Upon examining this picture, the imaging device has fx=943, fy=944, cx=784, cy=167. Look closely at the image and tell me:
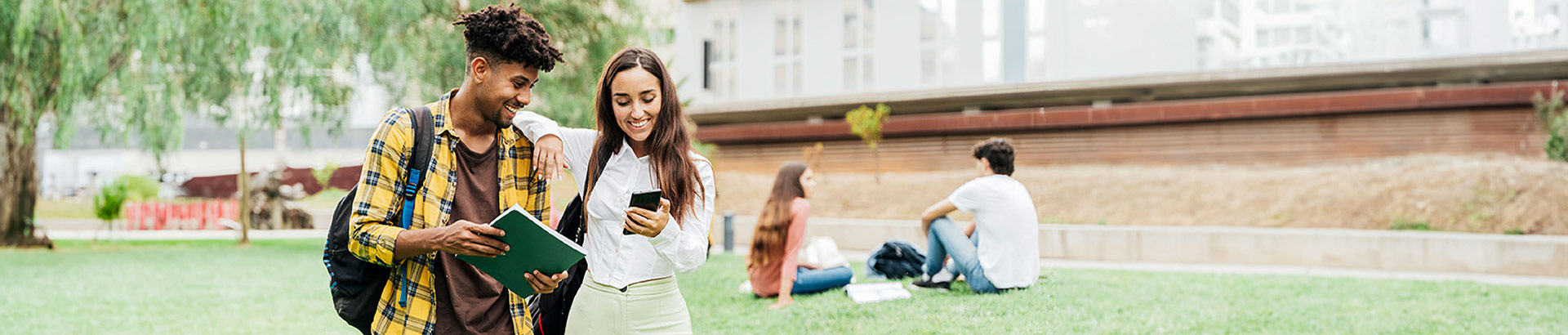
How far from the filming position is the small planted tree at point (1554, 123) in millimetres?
10711

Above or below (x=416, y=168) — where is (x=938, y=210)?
below

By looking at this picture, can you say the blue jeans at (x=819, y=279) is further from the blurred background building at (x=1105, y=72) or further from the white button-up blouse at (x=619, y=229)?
the white button-up blouse at (x=619, y=229)

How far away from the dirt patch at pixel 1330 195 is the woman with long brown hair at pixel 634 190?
6.45 meters

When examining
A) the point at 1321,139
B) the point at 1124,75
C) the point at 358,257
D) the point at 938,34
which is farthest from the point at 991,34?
the point at 1321,139

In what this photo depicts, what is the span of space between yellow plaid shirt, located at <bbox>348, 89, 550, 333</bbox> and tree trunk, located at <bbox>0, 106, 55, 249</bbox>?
13311mm

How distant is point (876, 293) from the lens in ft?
17.7

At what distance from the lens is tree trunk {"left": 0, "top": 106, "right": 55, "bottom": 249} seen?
12.1 meters

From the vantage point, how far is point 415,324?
1.91 m

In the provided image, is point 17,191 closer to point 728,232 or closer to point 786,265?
point 728,232

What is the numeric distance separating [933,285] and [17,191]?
12.9m

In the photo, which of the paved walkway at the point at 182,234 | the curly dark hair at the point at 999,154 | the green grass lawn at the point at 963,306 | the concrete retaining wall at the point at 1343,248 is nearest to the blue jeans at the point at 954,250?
the green grass lawn at the point at 963,306

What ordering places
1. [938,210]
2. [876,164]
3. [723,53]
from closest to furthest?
[938,210] → [723,53] → [876,164]

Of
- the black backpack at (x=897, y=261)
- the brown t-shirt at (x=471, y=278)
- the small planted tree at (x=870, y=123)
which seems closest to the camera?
the brown t-shirt at (x=471, y=278)

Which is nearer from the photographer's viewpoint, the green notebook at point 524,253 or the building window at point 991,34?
the green notebook at point 524,253
